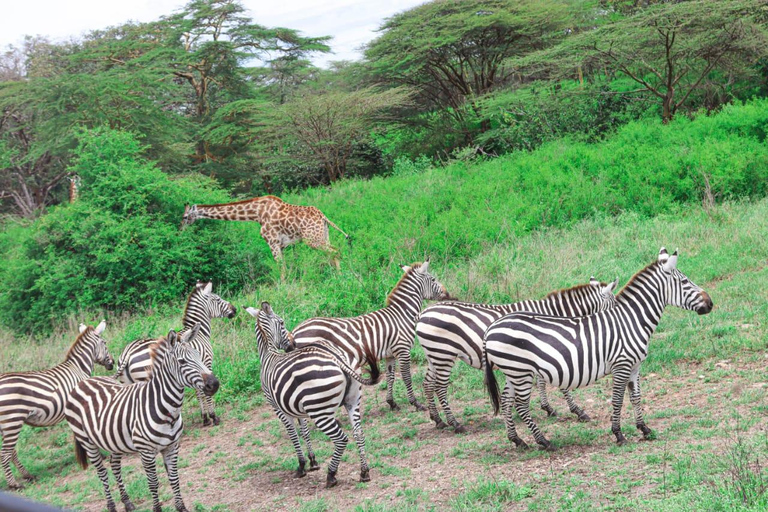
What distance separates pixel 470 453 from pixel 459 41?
1896 centimetres

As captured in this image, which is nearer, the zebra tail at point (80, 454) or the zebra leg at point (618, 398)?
the zebra leg at point (618, 398)

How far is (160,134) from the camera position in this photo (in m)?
20.3

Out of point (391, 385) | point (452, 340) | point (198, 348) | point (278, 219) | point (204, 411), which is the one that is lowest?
point (204, 411)

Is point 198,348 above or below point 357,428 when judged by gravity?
above

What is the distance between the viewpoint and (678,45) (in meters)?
17.4

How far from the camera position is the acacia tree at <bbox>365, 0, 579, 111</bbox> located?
22.1 meters

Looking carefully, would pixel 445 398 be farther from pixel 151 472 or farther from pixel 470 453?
pixel 151 472

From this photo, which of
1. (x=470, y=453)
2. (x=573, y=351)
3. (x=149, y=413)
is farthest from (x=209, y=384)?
(x=573, y=351)

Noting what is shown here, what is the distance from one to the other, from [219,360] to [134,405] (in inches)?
132

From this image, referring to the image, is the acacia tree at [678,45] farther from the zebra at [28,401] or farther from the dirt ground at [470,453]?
the zebra at [28,401]

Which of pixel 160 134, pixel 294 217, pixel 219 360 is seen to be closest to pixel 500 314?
pixel 219 360

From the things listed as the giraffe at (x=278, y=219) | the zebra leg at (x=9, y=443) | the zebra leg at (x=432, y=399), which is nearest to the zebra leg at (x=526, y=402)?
the zebra leg at (x=432, y=399)

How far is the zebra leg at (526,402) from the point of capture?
5.70 m

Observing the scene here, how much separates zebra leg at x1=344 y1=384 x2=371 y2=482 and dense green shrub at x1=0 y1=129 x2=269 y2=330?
8145mm
